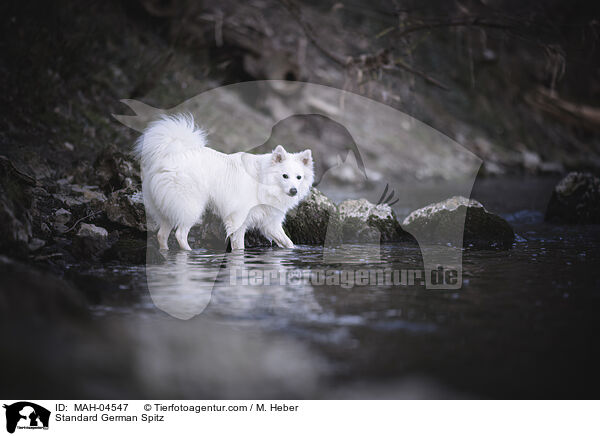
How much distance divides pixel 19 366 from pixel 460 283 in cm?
328

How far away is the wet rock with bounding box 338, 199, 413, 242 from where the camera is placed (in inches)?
254

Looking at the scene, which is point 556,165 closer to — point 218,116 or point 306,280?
point 218,116

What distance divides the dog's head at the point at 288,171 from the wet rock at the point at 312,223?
0.78 m

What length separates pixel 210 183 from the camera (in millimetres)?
5430

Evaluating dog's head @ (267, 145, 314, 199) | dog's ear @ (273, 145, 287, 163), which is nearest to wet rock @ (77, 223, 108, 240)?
dog's head @ (267, 145, 314, 199)

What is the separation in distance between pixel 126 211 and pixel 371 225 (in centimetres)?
316

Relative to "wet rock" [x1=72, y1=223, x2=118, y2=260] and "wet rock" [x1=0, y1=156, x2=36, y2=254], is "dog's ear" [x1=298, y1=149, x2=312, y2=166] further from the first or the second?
"wet rock" [x1=0, y1=156, x2=36, y2=254]

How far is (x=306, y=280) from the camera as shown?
165 inches

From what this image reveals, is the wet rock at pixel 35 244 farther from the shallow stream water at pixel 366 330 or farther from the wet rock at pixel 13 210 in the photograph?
the shallow stream water at pixel 366 330

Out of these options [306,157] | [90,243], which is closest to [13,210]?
[90,243]

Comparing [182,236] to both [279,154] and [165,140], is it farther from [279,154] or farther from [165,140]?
[279,154]

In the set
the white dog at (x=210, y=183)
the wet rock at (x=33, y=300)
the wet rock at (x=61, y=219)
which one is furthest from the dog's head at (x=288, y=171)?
the wet rock at (x=33, y=300)

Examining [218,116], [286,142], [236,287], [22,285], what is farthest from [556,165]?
[22,285]
